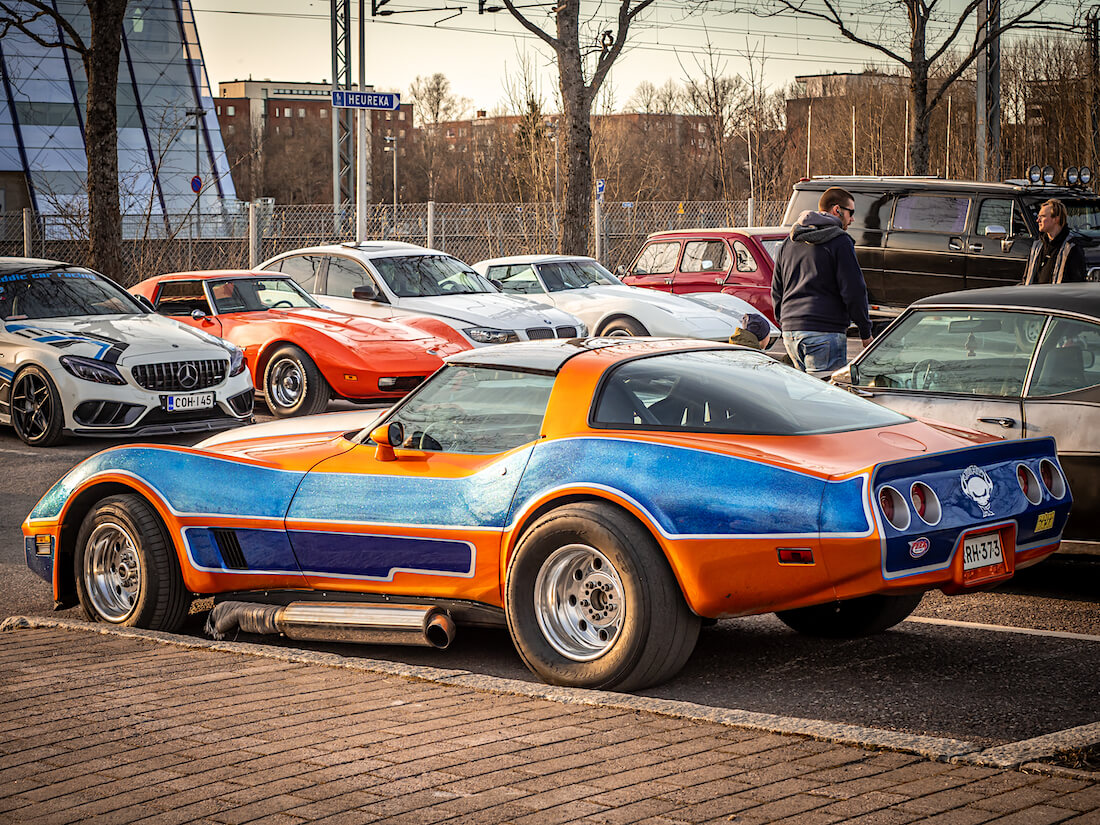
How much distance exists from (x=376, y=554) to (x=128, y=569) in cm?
144

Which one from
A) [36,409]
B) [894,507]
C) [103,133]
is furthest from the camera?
[103,133]

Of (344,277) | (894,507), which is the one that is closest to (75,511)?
(894,507)

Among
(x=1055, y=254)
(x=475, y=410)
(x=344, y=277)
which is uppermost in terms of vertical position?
(x=1055, y=254)

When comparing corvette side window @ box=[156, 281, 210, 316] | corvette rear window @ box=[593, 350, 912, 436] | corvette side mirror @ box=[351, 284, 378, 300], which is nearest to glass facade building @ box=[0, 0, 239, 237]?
corvette side window @ box=[156, 281, 210, 316]

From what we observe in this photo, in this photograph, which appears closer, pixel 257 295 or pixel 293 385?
pixel 293 385

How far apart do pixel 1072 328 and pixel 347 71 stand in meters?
27.8

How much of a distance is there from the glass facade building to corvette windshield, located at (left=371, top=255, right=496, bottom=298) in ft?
116

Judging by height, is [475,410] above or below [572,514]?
above

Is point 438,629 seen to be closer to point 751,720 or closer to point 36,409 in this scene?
point 751,720

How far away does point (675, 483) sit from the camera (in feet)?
16.8

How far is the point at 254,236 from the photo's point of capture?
25969 mm

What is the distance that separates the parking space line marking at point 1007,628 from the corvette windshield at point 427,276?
9.67m

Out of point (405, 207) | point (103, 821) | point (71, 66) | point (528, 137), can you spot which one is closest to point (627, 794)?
point (103, 821)

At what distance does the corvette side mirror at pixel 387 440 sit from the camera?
5941mm
